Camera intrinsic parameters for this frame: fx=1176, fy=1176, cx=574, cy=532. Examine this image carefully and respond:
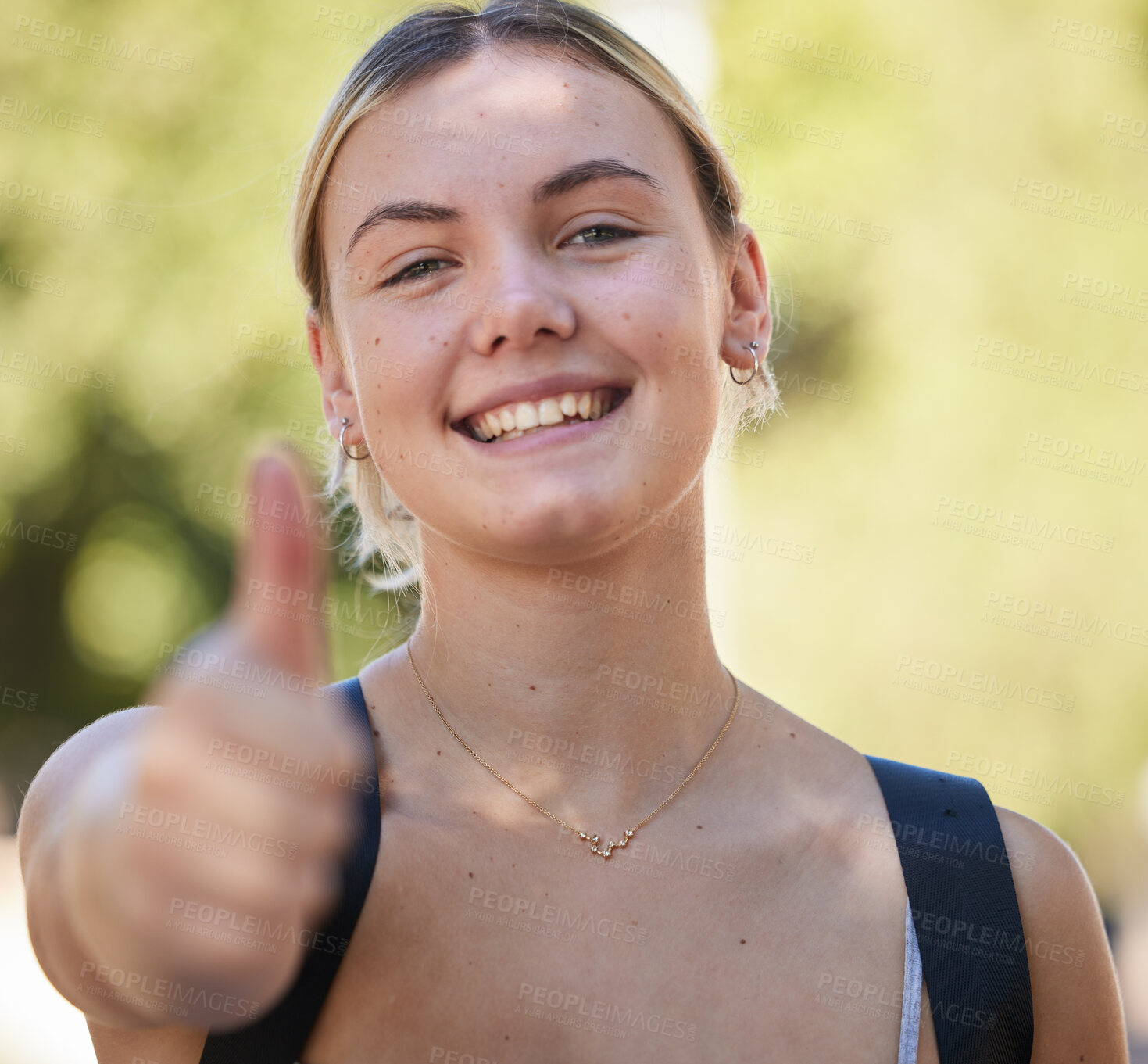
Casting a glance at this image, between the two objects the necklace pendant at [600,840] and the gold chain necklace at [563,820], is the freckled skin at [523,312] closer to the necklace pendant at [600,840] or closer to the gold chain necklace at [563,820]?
the gold chain necklace at [563,820]

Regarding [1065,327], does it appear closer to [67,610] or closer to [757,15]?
[757,15]

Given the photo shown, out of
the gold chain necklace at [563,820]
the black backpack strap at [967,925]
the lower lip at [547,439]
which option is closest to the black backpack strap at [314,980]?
the gold chain necklace at [563,820]

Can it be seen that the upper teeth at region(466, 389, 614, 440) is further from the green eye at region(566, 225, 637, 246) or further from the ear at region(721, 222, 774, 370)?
the ear at region(721, 222, 774, 370)

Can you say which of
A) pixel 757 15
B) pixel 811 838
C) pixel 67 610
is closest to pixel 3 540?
pixel 67 610

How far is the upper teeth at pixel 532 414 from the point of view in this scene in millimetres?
1845

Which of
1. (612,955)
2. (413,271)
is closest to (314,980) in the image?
(612,955)

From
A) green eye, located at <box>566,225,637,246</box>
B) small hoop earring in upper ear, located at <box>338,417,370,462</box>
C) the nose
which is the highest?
green eye, located at <box>566,225,637,246</box>

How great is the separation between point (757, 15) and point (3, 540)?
21.8ft

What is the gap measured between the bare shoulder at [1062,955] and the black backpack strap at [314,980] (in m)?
1.09

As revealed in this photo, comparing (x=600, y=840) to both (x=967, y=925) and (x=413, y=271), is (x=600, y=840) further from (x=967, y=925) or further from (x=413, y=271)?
(x=413, y=271)

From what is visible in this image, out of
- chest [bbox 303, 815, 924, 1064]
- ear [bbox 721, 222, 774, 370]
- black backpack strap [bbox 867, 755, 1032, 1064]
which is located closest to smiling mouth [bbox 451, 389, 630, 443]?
ear [bbox 721, 222, 774, 370]

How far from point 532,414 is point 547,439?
48mm

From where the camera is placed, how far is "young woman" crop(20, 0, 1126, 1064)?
69.2 inches

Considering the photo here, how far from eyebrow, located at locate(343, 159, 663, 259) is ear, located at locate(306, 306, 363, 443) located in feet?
0.96
